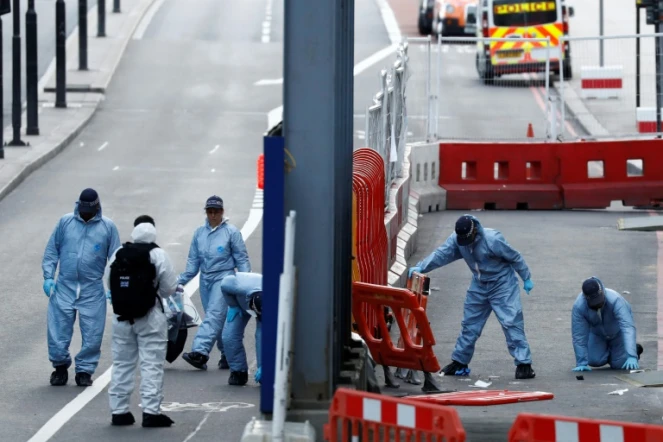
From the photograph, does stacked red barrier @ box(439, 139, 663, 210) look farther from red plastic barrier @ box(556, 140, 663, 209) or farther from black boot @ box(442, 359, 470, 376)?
black boot @ box(442, 359, 470, 376)

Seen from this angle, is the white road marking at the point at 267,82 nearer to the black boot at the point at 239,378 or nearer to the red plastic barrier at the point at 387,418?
the black boot at the point at 239,378

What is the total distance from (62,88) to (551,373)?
21.3m

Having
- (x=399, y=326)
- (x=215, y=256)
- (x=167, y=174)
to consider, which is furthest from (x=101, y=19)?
(x=399, y=326)

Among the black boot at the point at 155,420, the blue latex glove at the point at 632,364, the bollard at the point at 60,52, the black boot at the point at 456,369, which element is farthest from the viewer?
the bollard at the point at 60,52

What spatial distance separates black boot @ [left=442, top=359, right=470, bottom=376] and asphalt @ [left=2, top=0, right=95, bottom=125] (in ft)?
66.9

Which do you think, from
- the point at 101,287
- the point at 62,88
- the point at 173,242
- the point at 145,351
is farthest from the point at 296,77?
the point at 62,88

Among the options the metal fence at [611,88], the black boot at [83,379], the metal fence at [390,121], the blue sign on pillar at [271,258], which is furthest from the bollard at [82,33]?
the blue sign on pillar at [271,258]

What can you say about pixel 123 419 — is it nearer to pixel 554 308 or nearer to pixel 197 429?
pixel 197 429

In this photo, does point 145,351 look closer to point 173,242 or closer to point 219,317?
point 219,317

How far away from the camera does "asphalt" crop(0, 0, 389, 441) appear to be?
11562 mm

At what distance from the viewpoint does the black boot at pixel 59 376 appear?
12.4 m

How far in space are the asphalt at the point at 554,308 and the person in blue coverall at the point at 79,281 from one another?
267cm

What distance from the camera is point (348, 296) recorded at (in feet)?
33.3

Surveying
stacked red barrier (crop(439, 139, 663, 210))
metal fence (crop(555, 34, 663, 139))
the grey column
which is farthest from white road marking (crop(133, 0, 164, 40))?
the grey column
